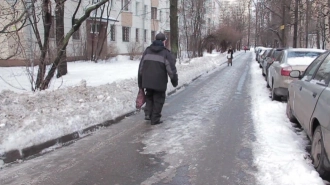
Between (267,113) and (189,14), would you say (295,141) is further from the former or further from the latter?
(189,14)

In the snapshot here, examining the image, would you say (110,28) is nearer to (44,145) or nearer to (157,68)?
(157,68)

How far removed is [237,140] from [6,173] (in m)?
3.66

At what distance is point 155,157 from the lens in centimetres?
498

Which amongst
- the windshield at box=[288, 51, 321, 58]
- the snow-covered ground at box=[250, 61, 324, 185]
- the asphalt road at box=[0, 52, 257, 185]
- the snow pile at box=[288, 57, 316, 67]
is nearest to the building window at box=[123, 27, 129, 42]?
the windshield at box=[288, 51, 321, 58]

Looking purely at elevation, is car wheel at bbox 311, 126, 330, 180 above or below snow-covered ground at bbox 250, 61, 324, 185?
above

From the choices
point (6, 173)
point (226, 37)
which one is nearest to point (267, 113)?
point (6, 173)

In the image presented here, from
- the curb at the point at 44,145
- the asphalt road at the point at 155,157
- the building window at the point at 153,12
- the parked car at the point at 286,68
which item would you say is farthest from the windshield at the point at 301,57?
the building window at the point at 153,12

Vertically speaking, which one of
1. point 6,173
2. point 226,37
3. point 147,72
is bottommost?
point 6,173

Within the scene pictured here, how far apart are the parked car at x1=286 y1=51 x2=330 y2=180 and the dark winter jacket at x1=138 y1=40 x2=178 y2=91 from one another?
2427mm

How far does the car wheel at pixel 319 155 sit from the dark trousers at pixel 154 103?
3279mm

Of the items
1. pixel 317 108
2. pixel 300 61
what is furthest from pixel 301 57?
pixel 317 108

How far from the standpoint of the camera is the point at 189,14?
3381cm

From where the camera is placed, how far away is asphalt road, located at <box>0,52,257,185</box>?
165 inches

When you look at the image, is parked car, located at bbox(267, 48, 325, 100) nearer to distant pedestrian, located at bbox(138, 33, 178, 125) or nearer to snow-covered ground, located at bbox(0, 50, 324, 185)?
snow-covered ground, located at bbox(0, 50, 324, 185)
